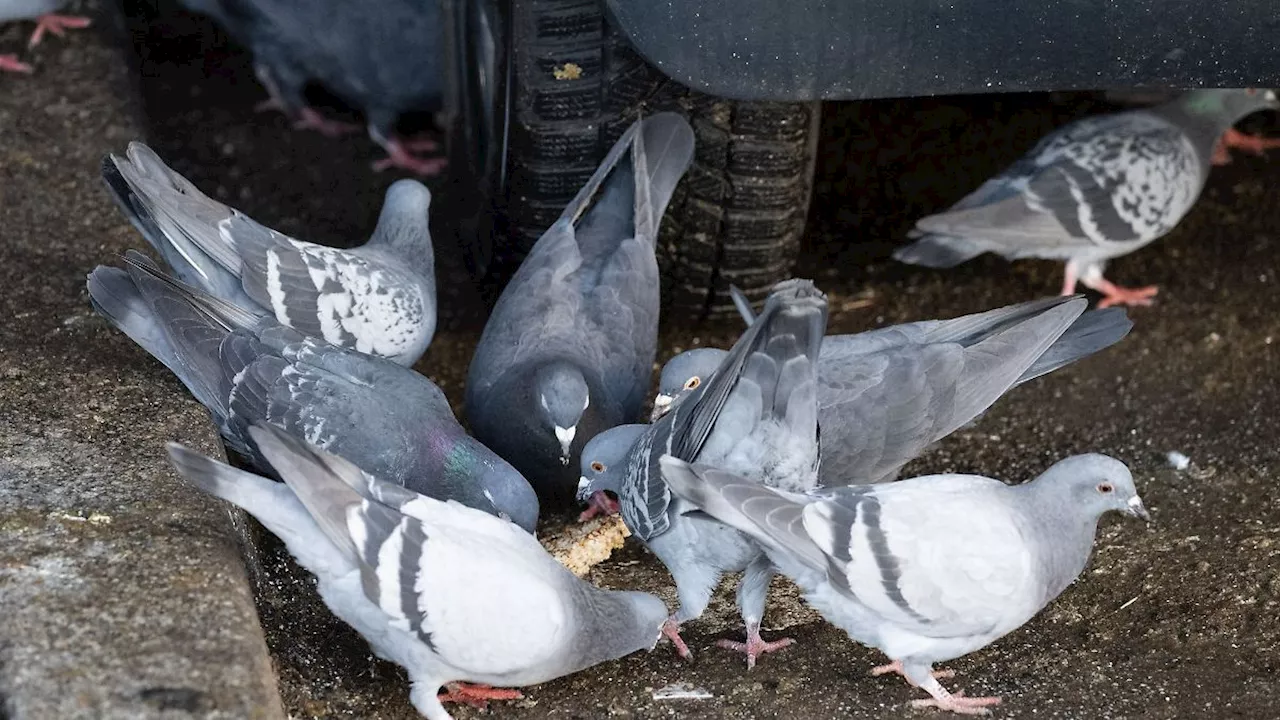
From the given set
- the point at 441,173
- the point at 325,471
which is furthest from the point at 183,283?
the point at 441,173

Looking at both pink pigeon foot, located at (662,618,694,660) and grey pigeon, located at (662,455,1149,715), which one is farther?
pink pigeon foot, located at (662,618,694,660)

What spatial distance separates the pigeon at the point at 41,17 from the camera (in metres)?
5.64

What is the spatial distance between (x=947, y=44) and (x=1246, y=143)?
300 cm

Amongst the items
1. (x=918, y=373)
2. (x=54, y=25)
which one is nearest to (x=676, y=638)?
(x=918, y=373)

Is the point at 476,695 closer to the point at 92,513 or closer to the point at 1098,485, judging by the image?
the point at 92,513

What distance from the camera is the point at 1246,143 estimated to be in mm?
6004

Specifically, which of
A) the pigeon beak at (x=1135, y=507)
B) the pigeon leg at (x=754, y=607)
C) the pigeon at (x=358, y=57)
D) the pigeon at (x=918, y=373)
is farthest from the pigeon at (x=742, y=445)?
the pigeon at (x=358, y=57)

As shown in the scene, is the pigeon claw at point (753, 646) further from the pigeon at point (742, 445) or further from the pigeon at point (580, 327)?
the pigeon at point (580, 327)

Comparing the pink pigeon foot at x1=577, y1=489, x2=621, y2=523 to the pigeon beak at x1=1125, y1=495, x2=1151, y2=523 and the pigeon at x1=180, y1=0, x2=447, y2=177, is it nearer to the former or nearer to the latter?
the pigeon beak at x1=1125, y1=495, x2=1151, y2=523

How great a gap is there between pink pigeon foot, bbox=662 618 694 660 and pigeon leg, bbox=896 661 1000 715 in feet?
1.73

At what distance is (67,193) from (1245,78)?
11.3ft

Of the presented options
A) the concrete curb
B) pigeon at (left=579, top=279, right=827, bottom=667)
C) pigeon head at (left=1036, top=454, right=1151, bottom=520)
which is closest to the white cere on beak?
pigeon at (left=579, top=279, right=827, bottom=667)

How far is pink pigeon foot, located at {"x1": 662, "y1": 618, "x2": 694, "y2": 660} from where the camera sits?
356 cm

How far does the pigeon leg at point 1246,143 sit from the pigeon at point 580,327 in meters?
2.81
